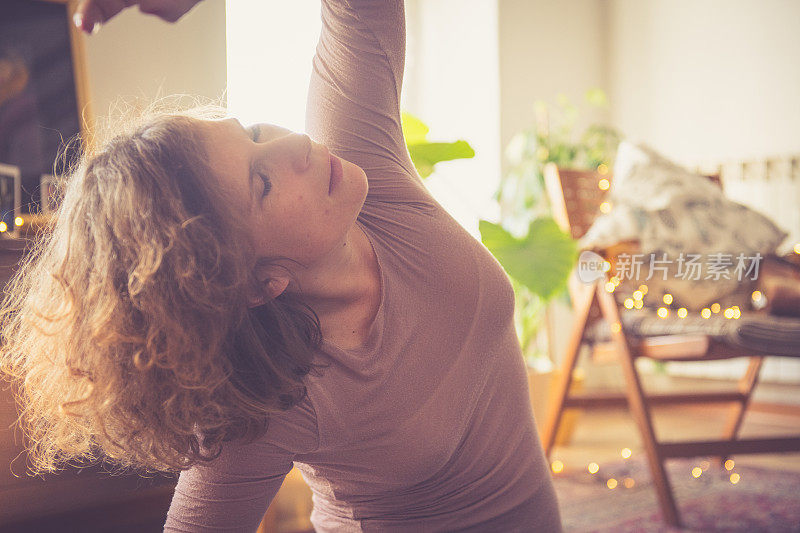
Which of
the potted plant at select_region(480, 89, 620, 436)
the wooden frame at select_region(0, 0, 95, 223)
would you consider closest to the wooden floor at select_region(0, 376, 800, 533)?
the potted plant at select_region(480, 89, 620, 436)

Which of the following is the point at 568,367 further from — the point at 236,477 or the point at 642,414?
the point at 236,477

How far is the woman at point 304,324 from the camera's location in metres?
0.67

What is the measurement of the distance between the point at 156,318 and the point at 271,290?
13 centimetres

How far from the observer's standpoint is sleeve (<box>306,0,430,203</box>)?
0.86m

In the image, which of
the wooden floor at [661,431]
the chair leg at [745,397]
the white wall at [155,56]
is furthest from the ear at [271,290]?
the chair leg at [745,397]

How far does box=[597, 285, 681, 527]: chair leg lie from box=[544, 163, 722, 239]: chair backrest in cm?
33

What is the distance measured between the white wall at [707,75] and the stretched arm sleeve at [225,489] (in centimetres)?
324

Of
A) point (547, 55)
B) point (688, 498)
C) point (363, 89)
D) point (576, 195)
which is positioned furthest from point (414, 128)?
point (547, 55)

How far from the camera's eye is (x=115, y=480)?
878 millimetres

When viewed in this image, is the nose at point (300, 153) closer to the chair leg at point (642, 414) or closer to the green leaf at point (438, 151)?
the green leaf at point (438, 151)

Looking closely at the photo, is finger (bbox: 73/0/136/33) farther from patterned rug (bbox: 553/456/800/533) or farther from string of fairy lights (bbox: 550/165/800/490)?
patterned rug (bbox: 553/456/800/533)

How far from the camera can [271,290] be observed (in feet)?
2.46

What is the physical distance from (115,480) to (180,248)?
0.39 m

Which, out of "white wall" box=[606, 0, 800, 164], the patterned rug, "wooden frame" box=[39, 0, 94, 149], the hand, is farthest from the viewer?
"white wall" box=[606, 0, 800, 164]
